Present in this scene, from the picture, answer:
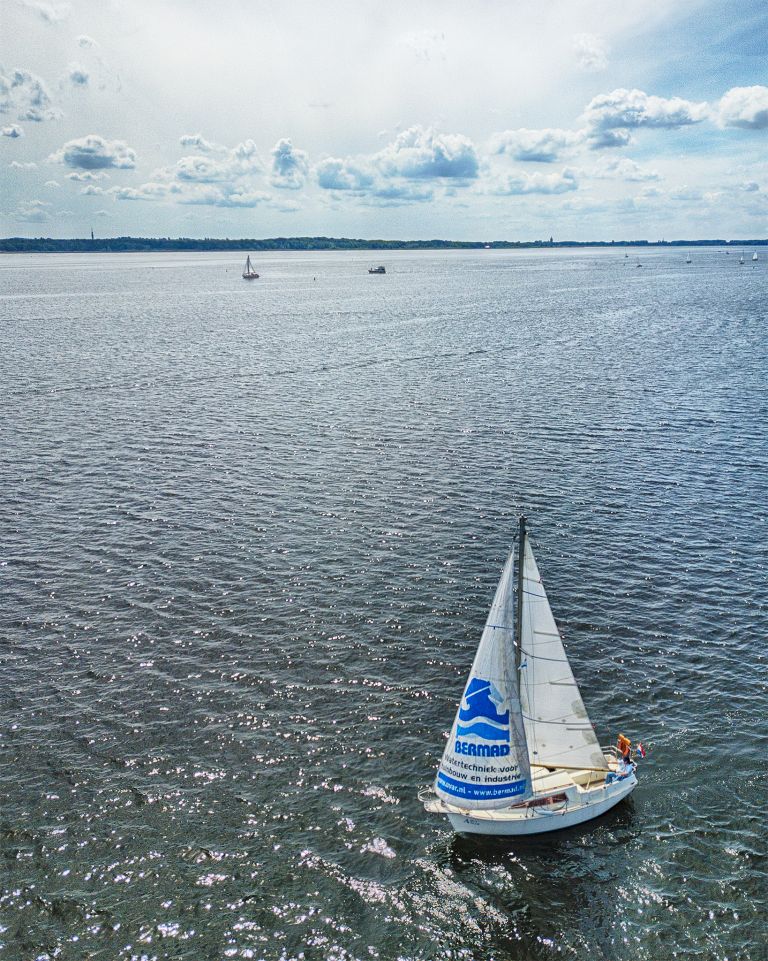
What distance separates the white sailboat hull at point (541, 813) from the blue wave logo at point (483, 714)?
10.8 ft

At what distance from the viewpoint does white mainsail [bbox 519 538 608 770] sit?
32.0 m

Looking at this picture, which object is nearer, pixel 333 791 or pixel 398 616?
pixel 333 791

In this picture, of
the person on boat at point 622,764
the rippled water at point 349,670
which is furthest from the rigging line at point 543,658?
the rippled water at point 349,670

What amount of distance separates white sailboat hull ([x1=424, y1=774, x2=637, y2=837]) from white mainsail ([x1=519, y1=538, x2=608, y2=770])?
1.21m

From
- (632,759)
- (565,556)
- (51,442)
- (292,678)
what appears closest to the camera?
(632,759)

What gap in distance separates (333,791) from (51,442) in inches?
2376

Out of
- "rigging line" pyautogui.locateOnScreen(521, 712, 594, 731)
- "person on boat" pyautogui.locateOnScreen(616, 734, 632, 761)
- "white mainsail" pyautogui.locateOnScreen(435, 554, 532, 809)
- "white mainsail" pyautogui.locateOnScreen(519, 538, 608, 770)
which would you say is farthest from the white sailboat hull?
"rigging line" pyautogui.locateOnScreen(521, 712, 594, 731)

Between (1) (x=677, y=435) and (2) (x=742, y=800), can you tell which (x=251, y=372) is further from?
(2) (x=742, y=800)

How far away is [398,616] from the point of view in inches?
1829

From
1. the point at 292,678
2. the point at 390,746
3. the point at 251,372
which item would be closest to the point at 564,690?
the point at 390,746

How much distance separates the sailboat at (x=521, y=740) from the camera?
30.5 metres

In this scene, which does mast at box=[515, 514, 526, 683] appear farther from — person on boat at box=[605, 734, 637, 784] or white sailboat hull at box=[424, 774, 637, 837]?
person on boat at box=[605, 734, 637, 784]

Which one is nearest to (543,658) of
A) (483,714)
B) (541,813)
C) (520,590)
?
(520,590)

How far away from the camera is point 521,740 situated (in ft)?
102
